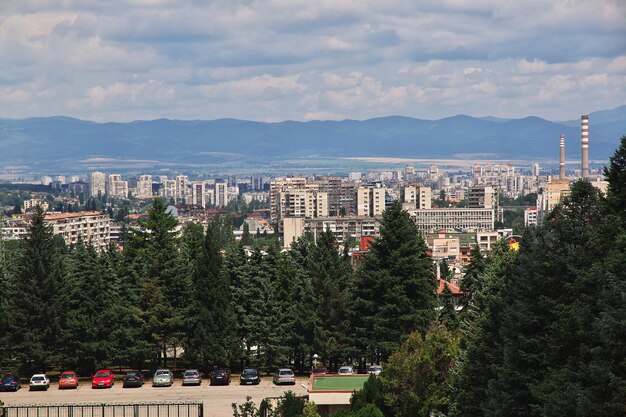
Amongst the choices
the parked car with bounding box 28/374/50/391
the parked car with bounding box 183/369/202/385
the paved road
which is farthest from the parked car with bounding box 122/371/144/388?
the parked car with bounding box 28/374/50/391

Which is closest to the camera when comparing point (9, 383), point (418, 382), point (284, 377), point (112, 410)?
point (418, 382)

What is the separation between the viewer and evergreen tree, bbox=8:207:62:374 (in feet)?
125

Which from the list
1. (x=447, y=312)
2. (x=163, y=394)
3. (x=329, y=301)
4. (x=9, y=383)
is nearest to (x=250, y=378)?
(x=163, y=394)

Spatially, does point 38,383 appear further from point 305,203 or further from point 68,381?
point 305,203

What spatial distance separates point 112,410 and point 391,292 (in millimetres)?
10491

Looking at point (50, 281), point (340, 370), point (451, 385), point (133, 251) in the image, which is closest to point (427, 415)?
point (451, 385)

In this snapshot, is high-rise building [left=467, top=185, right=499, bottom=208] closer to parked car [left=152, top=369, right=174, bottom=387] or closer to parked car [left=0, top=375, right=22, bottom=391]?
parked car [left=152, top=369, right=174, bottom=387]

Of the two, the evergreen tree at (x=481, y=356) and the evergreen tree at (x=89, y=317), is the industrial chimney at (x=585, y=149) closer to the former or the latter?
the evergreen tree at (x=89, y=317)

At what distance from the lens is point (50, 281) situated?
1545 inches

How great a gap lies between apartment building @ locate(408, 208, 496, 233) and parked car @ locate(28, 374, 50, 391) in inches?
5643

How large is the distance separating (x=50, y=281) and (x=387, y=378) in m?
Result: 15.6

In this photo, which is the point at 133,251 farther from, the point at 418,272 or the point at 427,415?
the point at 427,415

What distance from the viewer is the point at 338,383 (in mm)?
31172

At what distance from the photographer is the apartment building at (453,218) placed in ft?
586
